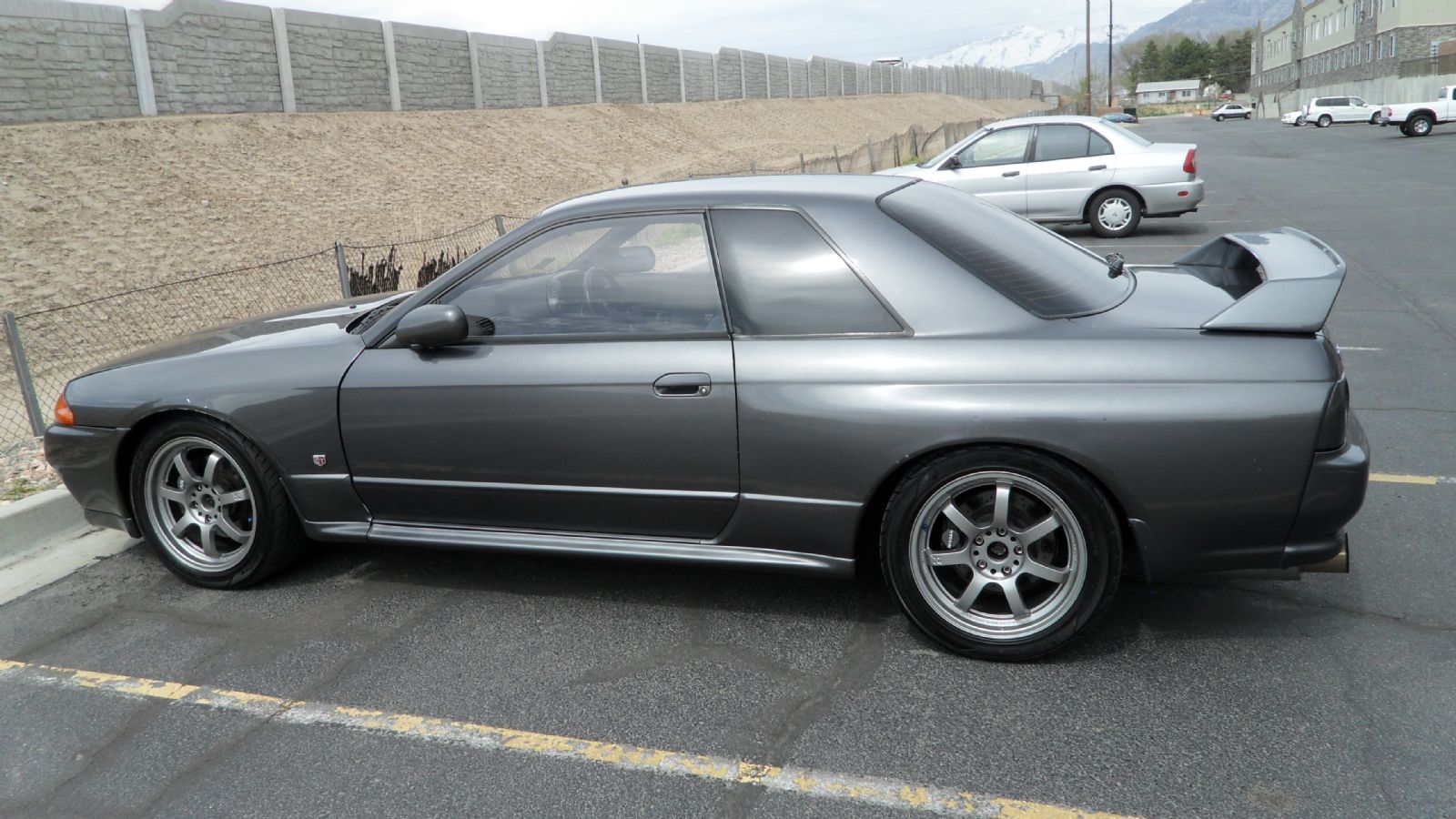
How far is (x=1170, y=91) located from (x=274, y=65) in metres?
161

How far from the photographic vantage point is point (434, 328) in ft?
12.8

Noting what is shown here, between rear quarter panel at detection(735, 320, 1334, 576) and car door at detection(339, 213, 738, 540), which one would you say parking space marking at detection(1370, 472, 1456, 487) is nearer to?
rear quarter panel at detection(735, 320, 1334, 576)

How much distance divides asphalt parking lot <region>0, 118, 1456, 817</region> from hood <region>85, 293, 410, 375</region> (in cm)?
97

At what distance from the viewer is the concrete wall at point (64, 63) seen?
17375 millimetres

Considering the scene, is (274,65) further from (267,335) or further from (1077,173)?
(267,335)

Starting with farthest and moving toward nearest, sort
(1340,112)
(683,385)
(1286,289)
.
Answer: (1340,112) < (683,385) < (1286,289)

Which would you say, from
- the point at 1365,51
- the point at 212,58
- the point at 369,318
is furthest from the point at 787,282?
the point at 1365,51

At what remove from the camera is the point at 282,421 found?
422 centimetres

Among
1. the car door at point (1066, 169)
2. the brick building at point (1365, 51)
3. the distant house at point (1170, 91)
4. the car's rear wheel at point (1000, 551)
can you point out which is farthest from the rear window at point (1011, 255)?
the distant house at point (1170, 91)

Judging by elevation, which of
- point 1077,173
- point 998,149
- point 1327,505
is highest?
point 998,149

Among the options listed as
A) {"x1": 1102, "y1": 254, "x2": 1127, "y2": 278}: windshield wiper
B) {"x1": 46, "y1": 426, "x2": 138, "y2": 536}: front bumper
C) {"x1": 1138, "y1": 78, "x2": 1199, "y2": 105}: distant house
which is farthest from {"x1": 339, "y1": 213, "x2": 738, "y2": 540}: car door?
{"x1": 1138, "y1": 78, "x2": 1199, "y2": 105}: distant house

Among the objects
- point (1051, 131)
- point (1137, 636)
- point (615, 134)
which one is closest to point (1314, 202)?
point (1051, 131)

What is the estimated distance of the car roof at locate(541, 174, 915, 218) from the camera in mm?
3828

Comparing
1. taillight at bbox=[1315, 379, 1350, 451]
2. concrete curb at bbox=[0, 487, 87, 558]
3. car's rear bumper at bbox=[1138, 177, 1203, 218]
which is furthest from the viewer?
car's rear bumper at bbox=[1138, 177, 1203, 218]
